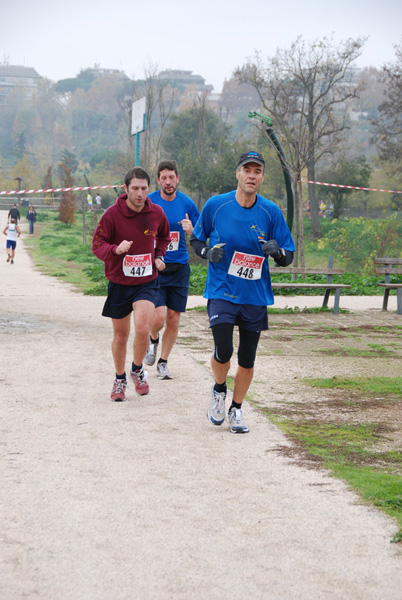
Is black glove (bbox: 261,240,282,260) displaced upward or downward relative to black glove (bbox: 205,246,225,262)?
upward

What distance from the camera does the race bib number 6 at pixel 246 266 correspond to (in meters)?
5.77

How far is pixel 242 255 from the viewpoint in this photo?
5766 mm

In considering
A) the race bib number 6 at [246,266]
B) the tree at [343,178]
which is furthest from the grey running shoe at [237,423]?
the tree at [343,178]

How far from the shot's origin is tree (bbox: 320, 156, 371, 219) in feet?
173

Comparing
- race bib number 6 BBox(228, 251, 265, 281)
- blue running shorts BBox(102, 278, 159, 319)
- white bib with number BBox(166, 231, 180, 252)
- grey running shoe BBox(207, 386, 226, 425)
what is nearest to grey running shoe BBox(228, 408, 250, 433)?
grey running shoe BBox(207, 386, 226, 425)

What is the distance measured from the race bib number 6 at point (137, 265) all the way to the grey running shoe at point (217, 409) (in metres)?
1.27

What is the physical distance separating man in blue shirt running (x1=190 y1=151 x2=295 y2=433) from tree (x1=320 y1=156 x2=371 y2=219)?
154 feet

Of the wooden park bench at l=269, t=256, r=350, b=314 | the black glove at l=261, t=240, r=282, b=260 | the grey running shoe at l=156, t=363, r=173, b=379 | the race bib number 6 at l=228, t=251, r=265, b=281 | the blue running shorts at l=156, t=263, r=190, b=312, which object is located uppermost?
the black glove at l=261, t=240, r=282, b=260

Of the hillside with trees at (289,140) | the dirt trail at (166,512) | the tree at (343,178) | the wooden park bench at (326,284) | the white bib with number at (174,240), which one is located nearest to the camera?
the dirt trail at (166,512)

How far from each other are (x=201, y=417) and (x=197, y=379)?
1.60 meters

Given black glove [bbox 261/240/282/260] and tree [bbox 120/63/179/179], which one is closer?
black glove [bbox 261/240/282/260]

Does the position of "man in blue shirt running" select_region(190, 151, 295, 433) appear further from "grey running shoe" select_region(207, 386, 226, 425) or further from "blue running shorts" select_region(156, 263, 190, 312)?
"blue running shorts" select_region(156, 263, 190, 312)

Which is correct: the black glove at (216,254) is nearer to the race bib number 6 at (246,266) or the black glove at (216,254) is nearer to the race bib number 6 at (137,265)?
the race bib number 6 at (246,266)

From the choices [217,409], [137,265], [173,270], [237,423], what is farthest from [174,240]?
[237,423]
